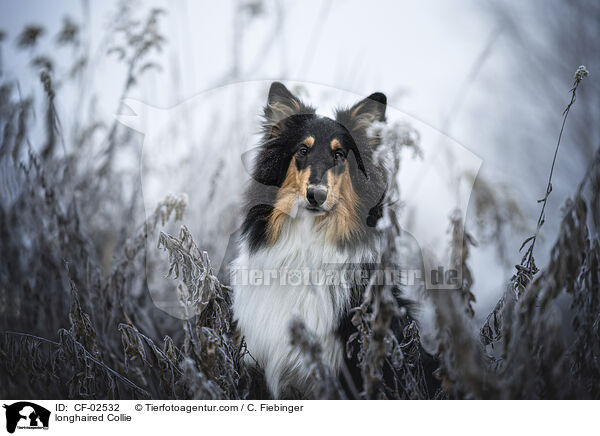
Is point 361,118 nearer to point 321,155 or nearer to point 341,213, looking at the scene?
point 321,155

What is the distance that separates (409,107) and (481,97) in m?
0.39

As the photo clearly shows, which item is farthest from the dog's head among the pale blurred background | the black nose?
the pale blurred background

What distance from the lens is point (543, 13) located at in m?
2.33

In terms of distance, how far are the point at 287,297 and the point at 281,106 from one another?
91cm

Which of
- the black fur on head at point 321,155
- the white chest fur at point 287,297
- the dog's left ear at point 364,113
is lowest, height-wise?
the white chest fur at point 287,297

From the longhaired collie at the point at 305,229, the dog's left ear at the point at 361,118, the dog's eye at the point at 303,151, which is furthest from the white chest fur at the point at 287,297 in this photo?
the dog's left ear at the point at 361,118

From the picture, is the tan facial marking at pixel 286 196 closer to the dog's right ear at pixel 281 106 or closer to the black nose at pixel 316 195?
the black nose at pixel 316 195

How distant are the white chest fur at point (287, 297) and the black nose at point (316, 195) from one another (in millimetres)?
104

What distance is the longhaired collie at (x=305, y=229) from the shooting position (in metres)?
2.06

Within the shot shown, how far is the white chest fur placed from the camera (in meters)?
2.05

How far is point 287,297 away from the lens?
2.12 m

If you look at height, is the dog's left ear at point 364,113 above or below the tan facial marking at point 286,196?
above
